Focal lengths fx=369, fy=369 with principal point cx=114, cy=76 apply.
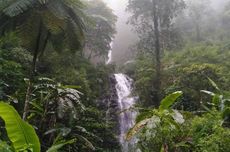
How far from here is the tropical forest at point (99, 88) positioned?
31.4ft

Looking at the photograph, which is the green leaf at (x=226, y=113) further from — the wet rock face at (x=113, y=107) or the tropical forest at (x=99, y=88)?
the wet rock face at (x=113, y=107)

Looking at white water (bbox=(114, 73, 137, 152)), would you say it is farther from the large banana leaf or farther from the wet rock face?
the large banana leaf

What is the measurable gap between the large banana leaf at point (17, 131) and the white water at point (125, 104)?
9.91 metres

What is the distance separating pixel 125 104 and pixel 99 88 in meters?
1.61

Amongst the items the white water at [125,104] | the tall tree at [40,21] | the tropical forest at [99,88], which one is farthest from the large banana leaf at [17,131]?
the white water at [125,104]

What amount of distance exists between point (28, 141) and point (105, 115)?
12202 mm

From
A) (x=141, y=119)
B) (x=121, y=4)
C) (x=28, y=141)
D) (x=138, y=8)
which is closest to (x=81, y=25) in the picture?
(x=141, y=119)

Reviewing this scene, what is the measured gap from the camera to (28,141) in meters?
5.77

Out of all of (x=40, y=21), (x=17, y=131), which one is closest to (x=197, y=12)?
(x=40, y=21)

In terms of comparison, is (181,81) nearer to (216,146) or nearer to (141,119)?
(141,119)

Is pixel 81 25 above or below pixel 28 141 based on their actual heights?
above

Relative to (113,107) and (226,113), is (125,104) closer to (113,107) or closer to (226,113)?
(113,107)

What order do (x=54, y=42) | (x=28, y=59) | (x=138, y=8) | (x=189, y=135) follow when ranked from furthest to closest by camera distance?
(x=138, y=8) < (x=28, y=59) < (x=54, y=42) < (x=189, y=135)

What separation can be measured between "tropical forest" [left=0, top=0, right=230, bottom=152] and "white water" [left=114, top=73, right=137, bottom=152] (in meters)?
0.05
